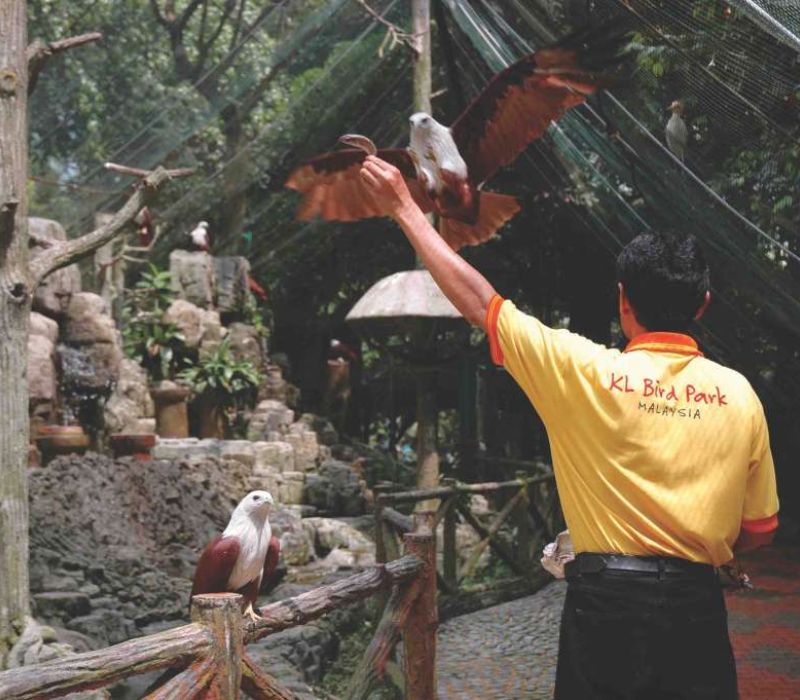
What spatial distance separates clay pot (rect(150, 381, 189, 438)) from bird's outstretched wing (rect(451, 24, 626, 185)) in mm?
8919

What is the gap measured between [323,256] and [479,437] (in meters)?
3.14

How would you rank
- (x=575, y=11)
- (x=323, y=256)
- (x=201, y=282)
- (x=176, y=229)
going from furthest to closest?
1. (x=323, y=256)
2. (x=201, y=282)
3. (x=176, y=229)
4. (x=575, y=11)

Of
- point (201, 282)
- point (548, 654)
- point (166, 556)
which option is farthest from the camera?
point (201, 282)

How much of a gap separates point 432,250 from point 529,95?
2.18 ft

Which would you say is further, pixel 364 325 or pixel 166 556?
pixel 166 556

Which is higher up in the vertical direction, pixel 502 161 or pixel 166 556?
pixel 502 161

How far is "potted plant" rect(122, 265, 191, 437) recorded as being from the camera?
35.6 feet

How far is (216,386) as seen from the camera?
11.5 meters

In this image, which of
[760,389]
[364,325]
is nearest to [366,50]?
[364,325]

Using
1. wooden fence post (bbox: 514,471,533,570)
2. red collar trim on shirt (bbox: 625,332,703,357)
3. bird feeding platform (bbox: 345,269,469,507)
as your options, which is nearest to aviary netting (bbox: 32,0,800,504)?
red collar trim on shirt (bbox: 625,332,703,357)

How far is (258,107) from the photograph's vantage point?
8.70 m

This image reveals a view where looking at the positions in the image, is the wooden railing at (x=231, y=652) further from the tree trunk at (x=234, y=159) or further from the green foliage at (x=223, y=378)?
the green foliage at (x=223, y=378)

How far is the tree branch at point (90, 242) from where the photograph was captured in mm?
4250

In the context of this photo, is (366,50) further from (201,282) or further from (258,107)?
(201,282)
